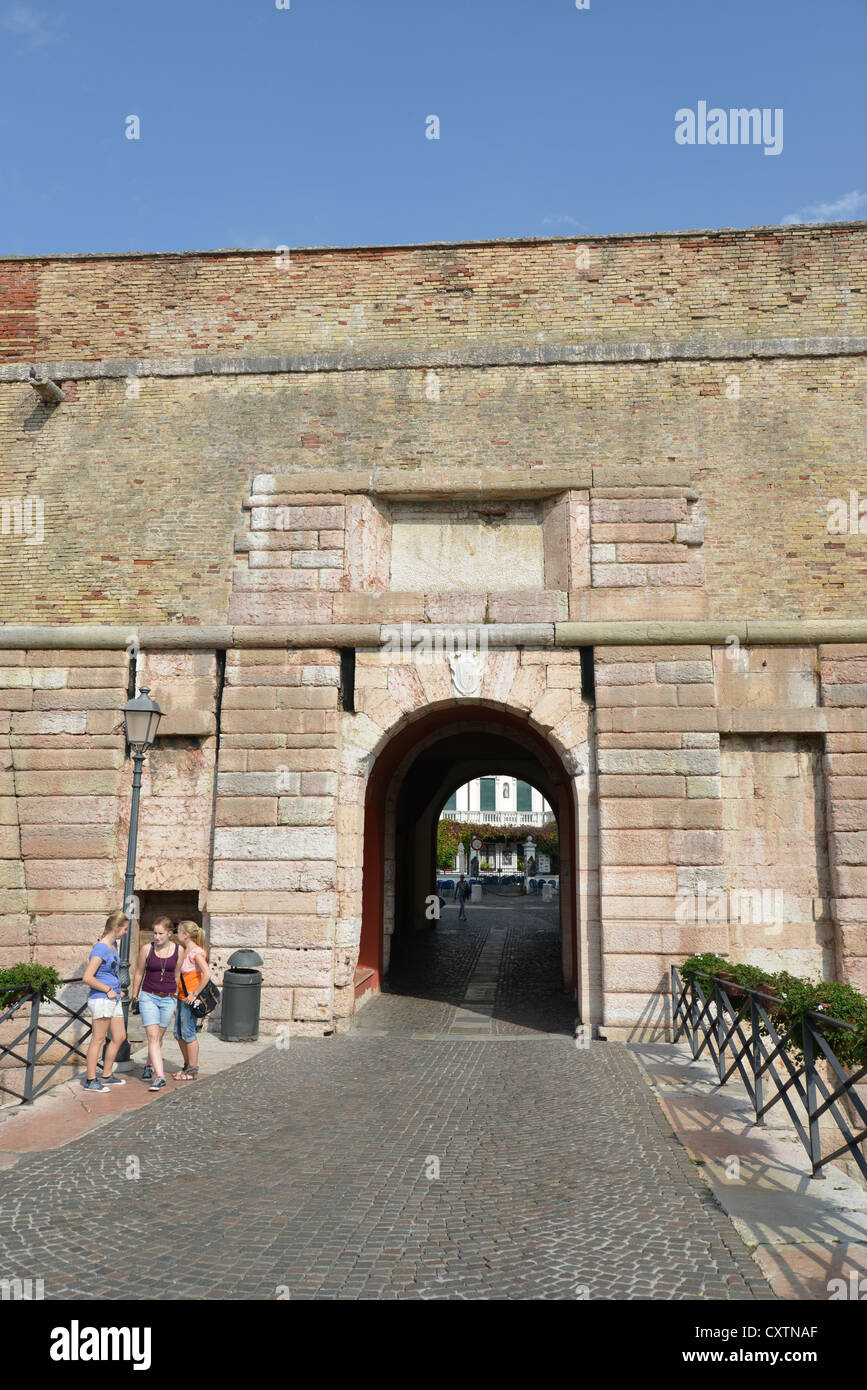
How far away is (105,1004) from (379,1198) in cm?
349

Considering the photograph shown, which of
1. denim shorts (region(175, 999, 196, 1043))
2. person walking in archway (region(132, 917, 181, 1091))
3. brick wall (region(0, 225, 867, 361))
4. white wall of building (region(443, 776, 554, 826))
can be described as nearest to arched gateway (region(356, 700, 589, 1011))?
denim shorts (region(175, 999, 196, 1043))

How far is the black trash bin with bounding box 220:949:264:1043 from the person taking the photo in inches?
351

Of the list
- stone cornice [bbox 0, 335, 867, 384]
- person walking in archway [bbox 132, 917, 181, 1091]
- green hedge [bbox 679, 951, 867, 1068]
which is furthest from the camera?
stone cornice [bbox 0, 335, 867, 384]

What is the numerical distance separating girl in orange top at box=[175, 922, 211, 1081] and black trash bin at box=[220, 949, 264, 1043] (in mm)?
1287

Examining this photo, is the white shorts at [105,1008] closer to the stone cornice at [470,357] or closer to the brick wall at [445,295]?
the stone cornice at [470,357]

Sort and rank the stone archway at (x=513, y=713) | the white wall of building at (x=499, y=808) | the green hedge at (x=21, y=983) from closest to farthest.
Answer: the green hedge at (x=21, y=983), the stone archway at (x=513, y=713), the white wall of building at (x=499, y=808)

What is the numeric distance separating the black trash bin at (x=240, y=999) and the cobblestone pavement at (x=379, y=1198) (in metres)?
1.39

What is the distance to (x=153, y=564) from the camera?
10.8 m

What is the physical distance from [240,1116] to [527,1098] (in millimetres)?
2146

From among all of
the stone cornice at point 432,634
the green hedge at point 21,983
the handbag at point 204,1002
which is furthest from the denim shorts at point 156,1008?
the stone cornice at point 432,634

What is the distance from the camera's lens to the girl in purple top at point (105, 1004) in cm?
715

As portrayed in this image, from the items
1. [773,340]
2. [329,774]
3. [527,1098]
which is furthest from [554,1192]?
[773,340]

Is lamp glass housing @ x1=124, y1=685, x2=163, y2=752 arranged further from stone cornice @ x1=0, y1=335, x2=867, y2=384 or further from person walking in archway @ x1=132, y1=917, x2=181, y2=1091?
stone cornice @ x1=0, y1=335, x2=867, y2=384

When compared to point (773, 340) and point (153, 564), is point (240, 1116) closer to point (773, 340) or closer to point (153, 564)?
point (153, 564)
